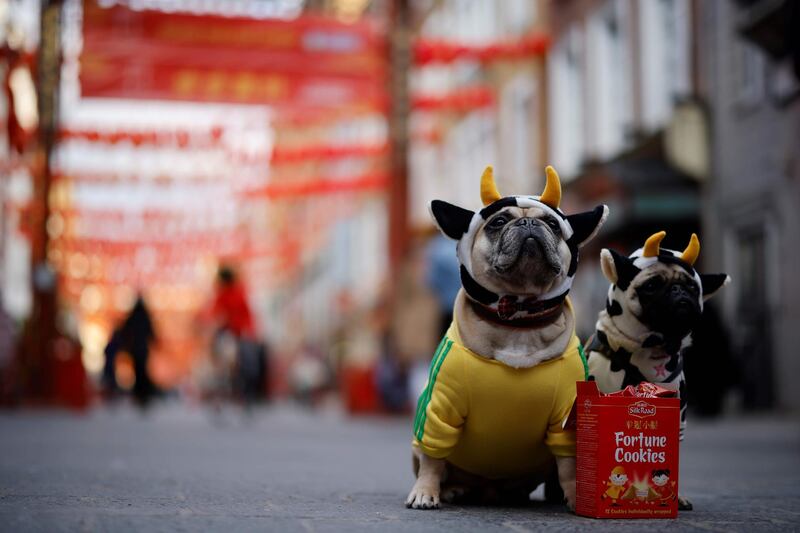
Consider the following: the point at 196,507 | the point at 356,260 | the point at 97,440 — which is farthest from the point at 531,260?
the point at 356,260

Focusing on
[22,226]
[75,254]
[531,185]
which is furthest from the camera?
[75,254]

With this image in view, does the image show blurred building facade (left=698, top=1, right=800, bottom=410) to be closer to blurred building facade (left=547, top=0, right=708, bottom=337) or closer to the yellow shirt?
blurred building facade (left=547, top=0, right=708, bottom=337)

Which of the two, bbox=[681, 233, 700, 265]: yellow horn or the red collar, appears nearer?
the red collar

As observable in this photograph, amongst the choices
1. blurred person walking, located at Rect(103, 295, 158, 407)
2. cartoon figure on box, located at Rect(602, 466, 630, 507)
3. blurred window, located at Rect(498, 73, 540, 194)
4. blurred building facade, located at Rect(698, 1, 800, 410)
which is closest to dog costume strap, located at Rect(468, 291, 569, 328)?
cartoon figure on box, located at Rect(602, 466, 630, 507)

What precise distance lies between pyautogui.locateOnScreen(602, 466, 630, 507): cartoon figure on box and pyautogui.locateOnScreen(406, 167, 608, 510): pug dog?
10.0 inches

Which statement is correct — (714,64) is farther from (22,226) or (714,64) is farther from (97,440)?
(22,226)

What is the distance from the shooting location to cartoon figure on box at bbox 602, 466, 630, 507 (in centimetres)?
509

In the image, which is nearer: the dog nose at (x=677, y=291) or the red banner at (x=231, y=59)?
the dog nose at (x=677, y=291)

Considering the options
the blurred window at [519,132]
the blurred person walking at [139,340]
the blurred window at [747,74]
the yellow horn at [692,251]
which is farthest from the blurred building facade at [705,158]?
the yellow horn at [692,251]

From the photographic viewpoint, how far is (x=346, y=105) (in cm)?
2472

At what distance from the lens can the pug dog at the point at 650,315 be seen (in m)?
5.53

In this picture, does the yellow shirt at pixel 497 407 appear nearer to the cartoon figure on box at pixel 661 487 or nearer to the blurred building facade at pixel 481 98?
the cartoon figure on box at pixel 661 487

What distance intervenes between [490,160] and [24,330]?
15.2 m

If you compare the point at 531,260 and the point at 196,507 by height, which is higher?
the point at 531,260
